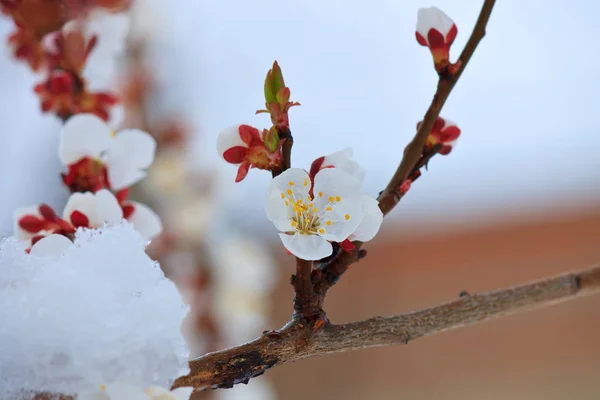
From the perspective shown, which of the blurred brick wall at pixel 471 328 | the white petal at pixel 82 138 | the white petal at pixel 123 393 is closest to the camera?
the white petal at pixel 123 393

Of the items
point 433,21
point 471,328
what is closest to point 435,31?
point 433,21

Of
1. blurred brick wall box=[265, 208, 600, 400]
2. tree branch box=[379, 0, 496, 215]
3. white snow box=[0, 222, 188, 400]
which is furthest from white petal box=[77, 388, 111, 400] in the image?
blurred brick wall box=[265, 208, 600, 400]

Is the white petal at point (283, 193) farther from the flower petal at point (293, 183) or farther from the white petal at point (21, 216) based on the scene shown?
the white petal at point (21, 216)

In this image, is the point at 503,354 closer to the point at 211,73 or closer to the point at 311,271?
the point at 211,73

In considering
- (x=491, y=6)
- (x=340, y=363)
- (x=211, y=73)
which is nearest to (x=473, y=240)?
(x=340, y=363)

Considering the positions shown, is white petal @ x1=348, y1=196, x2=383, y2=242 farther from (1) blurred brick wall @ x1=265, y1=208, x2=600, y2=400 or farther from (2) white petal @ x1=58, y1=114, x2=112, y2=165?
(1) blurred brick wall @ x1=265, y1=208, x2=600, y2=400

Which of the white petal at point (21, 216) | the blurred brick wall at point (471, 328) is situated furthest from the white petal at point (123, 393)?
the blurred brick wall at point (471, 328)
